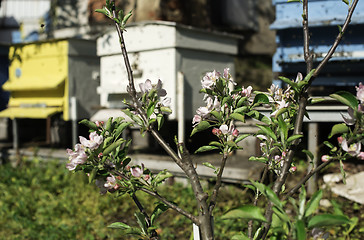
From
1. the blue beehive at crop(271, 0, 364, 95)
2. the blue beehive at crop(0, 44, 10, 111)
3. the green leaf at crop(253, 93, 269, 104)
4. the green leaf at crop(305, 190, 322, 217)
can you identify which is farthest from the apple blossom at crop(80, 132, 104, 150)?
the blue beehive at crop(0, 44, 10, 111)

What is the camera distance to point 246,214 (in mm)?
1055

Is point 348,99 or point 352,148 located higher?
point 348,99

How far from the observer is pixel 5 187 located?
5.11 metres

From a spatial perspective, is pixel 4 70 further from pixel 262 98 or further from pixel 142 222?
pixel 262 98

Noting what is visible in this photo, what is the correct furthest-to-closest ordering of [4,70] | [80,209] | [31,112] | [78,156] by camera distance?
[4,70], [31,112], [80,209], [78,156]

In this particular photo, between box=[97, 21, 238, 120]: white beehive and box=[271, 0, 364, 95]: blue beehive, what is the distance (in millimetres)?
1031

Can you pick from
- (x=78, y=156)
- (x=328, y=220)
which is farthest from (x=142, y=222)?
(x=328, y=220)

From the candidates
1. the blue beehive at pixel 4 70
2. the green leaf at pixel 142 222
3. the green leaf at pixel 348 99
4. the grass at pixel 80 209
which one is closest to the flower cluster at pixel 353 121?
the green leaf at pixel 348 99

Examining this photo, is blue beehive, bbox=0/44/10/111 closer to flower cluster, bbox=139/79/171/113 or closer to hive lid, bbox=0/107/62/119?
hive lid, bbox=0/107/62/119

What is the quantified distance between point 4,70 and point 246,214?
6591 mm

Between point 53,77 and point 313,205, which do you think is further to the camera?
point 53,77

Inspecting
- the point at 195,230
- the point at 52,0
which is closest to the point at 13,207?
the point at 195,230

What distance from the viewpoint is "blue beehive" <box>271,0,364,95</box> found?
13.2 ft

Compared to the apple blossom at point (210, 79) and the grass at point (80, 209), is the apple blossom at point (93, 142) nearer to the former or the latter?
the apple blossom at point (210, 79)
